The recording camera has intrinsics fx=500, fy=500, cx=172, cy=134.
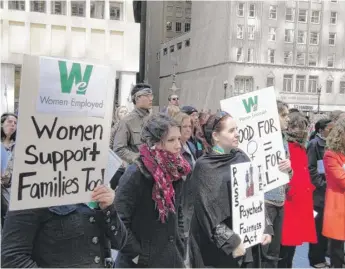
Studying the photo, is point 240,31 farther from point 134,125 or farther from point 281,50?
point 134,125

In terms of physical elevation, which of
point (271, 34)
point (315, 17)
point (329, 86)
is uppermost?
point (315, 17)

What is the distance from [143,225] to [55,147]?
1.13m

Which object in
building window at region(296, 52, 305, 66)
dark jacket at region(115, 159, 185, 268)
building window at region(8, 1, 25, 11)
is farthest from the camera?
building window at region(296, 52, 305, 66)

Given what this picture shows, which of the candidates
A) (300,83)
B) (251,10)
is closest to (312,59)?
(300,83)

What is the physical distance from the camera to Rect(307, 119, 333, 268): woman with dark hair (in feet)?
20.3

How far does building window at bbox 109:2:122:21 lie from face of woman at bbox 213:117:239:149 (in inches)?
1265

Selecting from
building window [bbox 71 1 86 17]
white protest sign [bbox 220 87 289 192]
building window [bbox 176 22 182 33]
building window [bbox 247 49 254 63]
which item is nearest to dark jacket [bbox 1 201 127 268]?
white protest sign [bbox 220 87 289 192]

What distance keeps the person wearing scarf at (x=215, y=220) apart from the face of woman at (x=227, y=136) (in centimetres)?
8

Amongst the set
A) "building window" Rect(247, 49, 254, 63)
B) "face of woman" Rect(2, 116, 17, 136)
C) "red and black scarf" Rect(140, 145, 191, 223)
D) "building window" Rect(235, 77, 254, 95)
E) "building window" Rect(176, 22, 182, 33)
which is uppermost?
"building window" Rect(176, 22, 182, 33)

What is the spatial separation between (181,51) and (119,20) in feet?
62.5

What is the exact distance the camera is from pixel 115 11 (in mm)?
34812

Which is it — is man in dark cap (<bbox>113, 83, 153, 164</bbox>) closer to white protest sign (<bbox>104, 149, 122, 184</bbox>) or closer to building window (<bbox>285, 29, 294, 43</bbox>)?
white protest sign (<bbox>104, 149, 122, 184</bbox>)

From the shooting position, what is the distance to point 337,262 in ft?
18.0

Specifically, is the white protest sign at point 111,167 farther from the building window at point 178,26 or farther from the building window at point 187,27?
the building window at point 187,27
